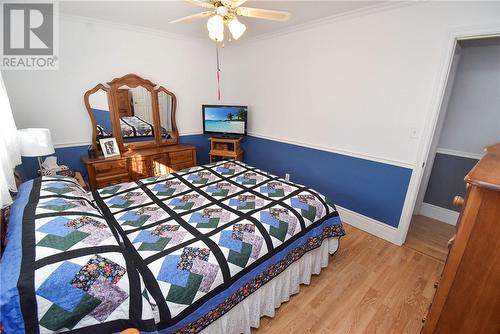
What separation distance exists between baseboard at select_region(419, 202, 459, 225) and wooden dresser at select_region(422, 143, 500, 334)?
8.34ft

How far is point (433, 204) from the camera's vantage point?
2984 mm

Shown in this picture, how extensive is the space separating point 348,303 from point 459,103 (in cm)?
270

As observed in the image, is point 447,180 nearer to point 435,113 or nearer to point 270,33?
point 435,113

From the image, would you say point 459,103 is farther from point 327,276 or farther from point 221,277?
point 221,277

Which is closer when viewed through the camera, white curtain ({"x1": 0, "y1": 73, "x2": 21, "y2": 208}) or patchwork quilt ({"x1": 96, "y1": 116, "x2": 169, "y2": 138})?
white curtain ({"x1": 0, "y1": 73, "x2": 21, "y2": 208})

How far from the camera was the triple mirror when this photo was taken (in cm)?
284

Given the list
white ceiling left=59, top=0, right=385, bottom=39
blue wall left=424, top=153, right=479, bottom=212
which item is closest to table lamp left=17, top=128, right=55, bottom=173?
white ceiling left=59, top=0, right=385, bottom=39

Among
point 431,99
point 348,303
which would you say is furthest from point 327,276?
point 431,99

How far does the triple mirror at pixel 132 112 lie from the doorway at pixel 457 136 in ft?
11.7

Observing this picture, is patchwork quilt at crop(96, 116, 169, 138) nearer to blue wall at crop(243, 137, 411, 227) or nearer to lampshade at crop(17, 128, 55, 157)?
lampshade at crop(17, 128, 55, 157)

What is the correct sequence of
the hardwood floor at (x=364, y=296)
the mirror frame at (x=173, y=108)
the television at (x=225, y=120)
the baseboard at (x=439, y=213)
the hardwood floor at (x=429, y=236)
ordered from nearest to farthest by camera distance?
1. the hardwood floor at (x=364, y=296)
2. the hardwood floor at (x=429, y=236)
3. the baseboard at (x=439, y=213)
4. the mirror frame at (x=173, y=108)
5. the television at (x=225, y=120)

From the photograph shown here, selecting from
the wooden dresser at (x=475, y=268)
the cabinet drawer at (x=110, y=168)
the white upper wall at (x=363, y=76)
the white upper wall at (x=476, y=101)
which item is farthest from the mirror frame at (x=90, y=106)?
the white upper wall at (x=476, y=101)

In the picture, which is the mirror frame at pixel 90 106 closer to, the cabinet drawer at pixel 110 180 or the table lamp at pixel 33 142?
the cabinet drawer at pixel 110 180

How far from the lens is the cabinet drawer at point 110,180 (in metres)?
2.72
